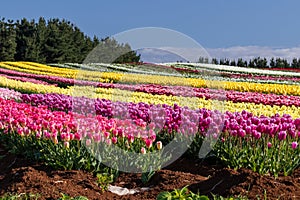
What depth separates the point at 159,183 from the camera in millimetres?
4758

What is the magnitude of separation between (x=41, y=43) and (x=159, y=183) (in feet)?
166

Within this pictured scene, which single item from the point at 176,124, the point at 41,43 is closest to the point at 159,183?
the point at 176,124

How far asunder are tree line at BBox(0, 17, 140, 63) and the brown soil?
144ft

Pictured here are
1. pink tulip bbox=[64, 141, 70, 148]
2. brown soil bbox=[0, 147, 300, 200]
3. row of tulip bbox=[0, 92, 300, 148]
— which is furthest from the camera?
row of tulip bbox=[0, 92, 300, 148]

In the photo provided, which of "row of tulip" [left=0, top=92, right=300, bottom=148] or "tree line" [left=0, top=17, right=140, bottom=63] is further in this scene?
"tree line" [left=0, top=17, right=140, bottom=63]

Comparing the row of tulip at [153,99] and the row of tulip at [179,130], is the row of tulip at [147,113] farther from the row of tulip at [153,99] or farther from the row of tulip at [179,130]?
the row of tulip at [153,99]

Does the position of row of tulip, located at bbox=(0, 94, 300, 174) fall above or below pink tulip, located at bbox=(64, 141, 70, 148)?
above

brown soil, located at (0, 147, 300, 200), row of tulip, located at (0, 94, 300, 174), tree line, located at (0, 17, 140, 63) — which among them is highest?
tree line, located at (0, 17, 140, 63)

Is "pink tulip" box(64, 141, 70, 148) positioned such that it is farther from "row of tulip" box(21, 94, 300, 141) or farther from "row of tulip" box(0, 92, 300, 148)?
"row of tulip" box(21, 94, 300, 141)

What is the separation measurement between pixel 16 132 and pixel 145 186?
271cm

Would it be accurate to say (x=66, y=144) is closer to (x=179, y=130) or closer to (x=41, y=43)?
(x=179, y=130)

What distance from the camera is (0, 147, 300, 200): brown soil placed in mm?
4156

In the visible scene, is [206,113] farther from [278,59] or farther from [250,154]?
[278,59]

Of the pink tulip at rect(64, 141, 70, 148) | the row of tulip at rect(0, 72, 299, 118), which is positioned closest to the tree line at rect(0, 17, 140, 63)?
the row of tulip at rect(0, 72, 299, 118)
